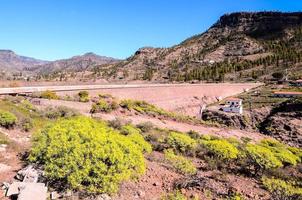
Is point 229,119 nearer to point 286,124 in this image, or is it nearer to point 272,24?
point 286,124

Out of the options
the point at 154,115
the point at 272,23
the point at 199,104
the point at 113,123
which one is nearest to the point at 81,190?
the point at 113,123

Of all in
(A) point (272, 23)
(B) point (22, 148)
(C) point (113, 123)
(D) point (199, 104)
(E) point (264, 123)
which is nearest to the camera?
(B) point (22, 148)

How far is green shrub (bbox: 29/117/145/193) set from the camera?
8977 millimetres

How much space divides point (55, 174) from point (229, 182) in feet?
21.3

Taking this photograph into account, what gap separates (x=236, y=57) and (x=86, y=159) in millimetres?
150936

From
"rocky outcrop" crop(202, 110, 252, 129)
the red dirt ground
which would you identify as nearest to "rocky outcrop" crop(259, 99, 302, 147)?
"rocky outcrop" crop(202, 110, 252, 129)

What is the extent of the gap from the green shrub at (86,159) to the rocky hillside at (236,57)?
91.8 metres

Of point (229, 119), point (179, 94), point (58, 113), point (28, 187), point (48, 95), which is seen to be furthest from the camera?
point (179, 94)

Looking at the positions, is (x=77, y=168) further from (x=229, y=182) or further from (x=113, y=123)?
(x=113, y=123)

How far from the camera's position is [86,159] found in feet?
29.8

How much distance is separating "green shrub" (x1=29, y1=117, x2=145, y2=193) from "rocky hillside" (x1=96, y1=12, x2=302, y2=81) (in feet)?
301

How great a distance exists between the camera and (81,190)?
29.6ft

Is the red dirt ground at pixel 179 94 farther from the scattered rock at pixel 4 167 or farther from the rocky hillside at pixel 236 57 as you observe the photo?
the rocky hillside at pixel 236 57

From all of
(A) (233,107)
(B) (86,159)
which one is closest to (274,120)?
(A) (233,107)
